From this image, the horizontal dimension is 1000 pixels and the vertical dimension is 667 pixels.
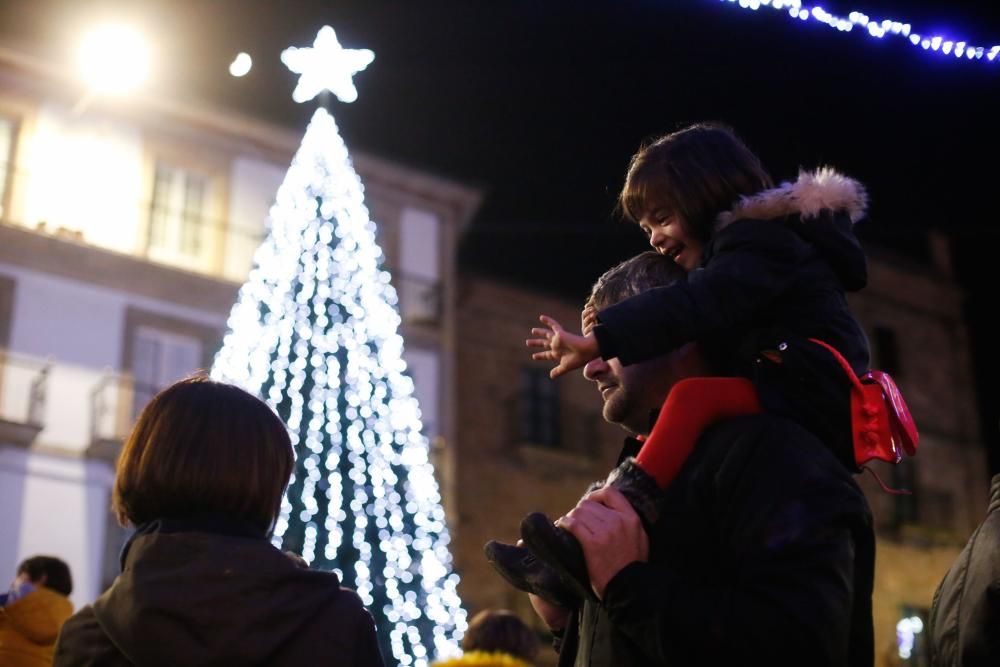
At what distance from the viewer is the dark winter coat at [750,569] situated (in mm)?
1848

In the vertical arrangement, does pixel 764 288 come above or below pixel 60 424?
below

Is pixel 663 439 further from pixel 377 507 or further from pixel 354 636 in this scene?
pixel 377 507

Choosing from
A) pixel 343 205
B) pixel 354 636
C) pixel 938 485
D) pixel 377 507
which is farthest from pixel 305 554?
pixel 938 485

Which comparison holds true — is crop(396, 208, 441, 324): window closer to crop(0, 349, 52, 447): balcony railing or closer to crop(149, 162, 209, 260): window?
crop(149, 162, 209, 260): window

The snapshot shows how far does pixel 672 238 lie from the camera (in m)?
2.44

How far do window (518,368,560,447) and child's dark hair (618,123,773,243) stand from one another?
1900cm

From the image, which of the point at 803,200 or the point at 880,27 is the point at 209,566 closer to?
the point at 803,200

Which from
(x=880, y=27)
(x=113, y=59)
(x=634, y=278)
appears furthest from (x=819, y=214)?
(x=113, y=59)

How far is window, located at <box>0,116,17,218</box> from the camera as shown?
59.1 ft

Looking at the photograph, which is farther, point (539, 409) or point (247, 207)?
point (539, 409)

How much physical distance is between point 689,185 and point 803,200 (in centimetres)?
22

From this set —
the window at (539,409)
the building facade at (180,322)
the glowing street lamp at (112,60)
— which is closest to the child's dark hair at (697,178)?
the building facade at (180,322)

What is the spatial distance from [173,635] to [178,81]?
18608 mm

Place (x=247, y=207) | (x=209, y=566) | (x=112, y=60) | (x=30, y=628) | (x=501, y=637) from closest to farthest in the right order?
(x=209, y=566)
(x=30, y=628)
(x=501, y=637)
(x=112, y=60)
(x=247, y=207)
